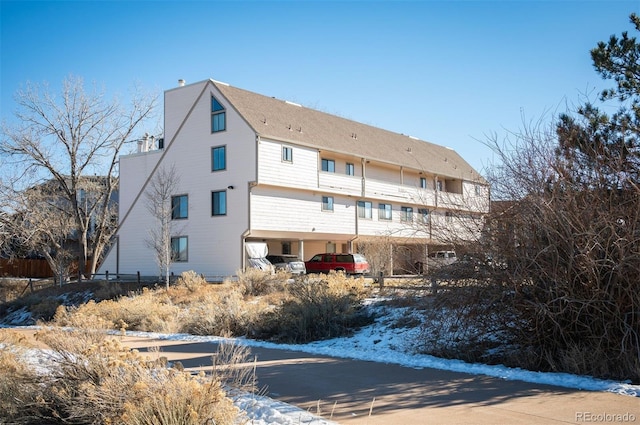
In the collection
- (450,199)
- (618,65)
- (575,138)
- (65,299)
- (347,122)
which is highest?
(347,122)

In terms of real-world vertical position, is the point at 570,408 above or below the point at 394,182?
below

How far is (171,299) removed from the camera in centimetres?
2700

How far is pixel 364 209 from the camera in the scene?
147ft

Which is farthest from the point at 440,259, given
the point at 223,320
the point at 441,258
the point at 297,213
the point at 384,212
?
the point at 384,212

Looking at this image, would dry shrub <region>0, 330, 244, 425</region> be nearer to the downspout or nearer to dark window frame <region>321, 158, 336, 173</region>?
the downspout

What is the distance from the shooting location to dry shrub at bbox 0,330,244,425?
21.2 feet

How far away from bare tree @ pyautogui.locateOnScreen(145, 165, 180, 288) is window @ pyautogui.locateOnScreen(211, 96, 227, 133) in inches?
168

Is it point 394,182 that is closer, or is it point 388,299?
point 388,299

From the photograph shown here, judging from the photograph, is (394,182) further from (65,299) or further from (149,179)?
(65,299)

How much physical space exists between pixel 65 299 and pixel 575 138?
32.1 meters

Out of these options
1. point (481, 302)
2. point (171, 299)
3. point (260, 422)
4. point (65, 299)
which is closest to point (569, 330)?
point (481, 302)

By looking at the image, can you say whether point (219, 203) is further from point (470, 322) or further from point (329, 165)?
point (470, 322)

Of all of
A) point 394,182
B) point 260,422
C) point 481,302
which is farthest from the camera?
point 394,182

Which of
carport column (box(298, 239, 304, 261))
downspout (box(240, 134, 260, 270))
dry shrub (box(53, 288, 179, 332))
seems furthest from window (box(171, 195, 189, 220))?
dry shrub (box(53, 288, 179, 332))
